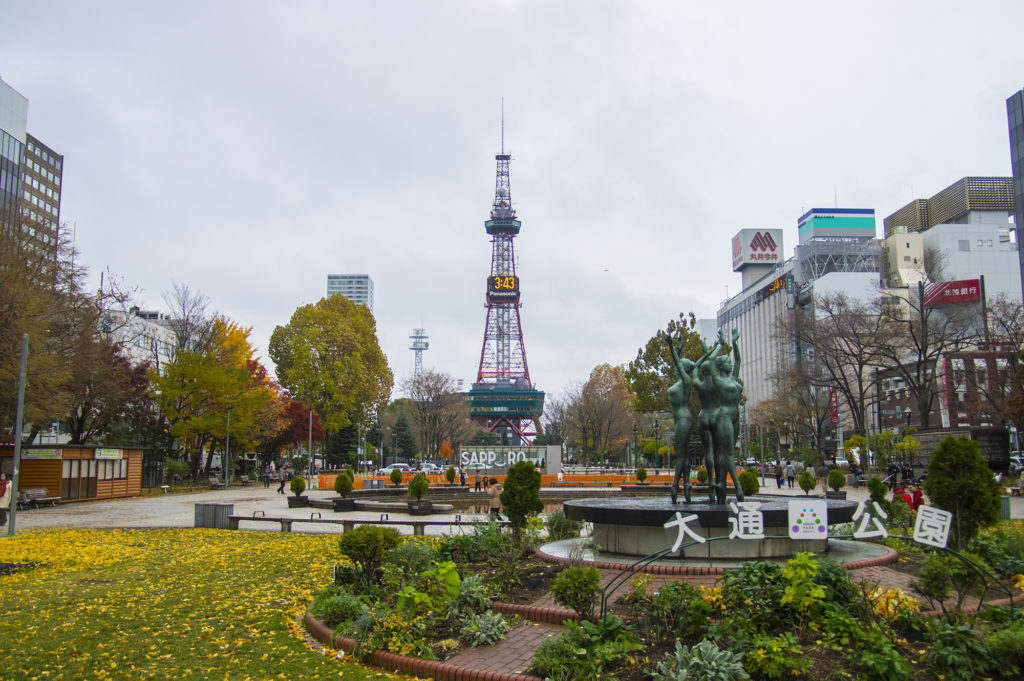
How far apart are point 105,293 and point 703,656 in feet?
134

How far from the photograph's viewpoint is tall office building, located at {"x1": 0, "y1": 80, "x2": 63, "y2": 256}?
120ft

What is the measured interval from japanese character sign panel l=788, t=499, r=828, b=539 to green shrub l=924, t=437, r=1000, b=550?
157 inches

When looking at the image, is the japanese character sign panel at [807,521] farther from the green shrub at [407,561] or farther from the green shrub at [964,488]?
the green shrub at [407,561]

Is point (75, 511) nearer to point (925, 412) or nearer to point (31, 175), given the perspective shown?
point (925, 412)

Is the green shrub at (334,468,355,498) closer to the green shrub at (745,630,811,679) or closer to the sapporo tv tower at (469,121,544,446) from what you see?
the green shrub at (745,630,811,679)

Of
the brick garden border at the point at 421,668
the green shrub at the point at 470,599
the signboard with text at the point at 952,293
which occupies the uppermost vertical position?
the signboard with text at the point at 952,293

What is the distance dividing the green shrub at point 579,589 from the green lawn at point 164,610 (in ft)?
6.73

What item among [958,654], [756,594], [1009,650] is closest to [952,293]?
[756,594]

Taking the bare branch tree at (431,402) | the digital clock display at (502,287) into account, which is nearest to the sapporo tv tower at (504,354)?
the digital clock display at (502,287)

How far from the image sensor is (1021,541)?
39.3 feet

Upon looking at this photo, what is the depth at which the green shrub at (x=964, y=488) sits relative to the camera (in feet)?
37.0

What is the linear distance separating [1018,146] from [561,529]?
65.0 m

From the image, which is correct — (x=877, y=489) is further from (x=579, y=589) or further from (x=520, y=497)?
(x=579, y=589)

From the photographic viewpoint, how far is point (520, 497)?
13898 mm
